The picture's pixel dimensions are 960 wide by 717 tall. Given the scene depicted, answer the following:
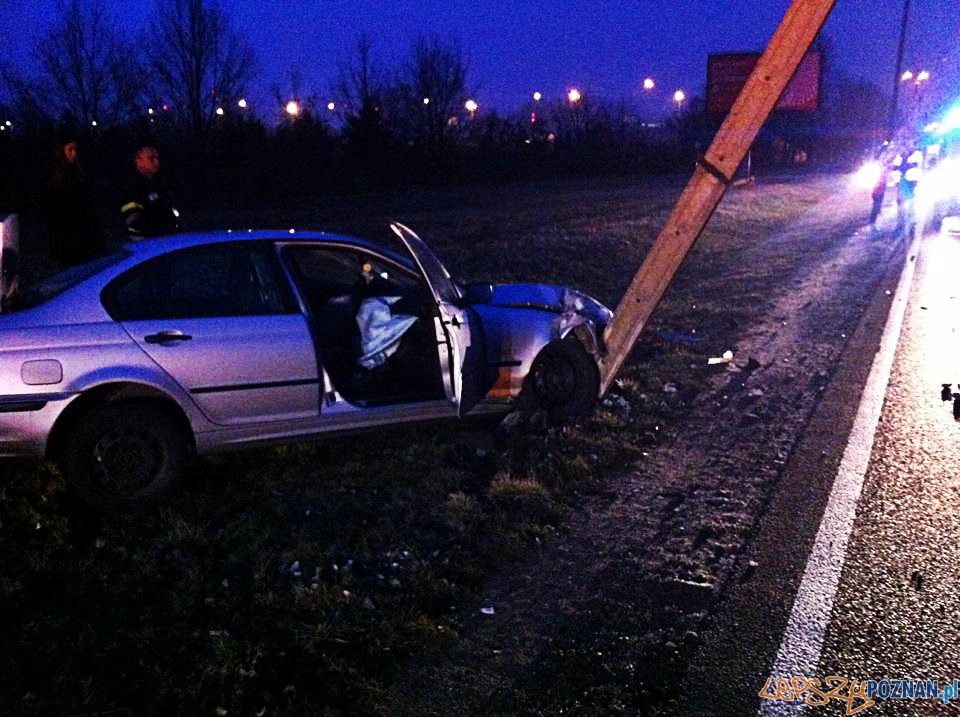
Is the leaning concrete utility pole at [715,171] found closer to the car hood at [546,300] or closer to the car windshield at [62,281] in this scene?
the car hood at [546,300]

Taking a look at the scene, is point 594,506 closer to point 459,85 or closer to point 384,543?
point 384,543

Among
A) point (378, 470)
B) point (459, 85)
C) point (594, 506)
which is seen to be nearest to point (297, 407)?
point (378, 470)

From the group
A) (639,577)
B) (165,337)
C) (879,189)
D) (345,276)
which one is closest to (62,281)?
(165,337)

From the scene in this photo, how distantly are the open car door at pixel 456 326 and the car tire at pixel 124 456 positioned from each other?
171cm

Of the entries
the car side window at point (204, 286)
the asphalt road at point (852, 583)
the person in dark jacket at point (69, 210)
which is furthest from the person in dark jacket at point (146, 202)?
the asphalt road at point (852, 583)

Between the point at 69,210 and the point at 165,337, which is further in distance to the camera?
the point at 69,210

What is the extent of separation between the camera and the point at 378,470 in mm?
5324

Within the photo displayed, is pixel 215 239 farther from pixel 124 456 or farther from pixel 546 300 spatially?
pixel 546 300

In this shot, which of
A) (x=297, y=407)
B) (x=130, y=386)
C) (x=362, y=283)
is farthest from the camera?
(x=362, y=283)

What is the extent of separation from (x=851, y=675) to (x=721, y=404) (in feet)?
12.1

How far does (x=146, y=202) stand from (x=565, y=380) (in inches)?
146

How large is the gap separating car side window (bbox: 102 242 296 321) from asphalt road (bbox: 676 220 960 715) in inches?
121

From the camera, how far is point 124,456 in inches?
185

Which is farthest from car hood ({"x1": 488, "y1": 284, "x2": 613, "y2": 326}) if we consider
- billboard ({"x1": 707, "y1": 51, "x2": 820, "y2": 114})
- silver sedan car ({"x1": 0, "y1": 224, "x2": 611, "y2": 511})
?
billboard ({"x1": 707, "y1": 51, "x2": 820, "y2": 114})
